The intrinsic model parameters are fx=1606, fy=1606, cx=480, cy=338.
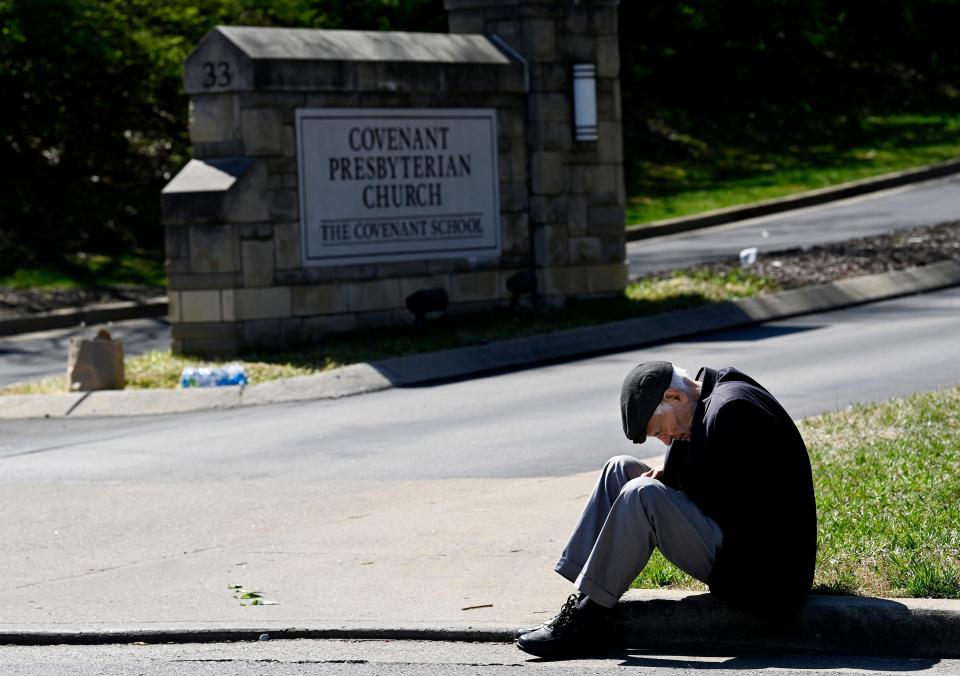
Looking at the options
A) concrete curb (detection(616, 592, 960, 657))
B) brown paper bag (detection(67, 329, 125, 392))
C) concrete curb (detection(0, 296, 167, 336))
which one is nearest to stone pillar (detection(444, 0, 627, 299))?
brown paper bag (detection(67, 329, 125, 392))

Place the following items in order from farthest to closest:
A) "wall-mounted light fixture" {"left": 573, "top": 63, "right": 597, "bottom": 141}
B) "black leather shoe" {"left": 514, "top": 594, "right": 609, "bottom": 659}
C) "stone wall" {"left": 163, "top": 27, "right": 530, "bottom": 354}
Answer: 1. "wall-mounted light fixture" {"left": 573, "top": 63, "right": 597, "bottom": 141}
2. "stone wall" {"left": 163, "top": 27, "right": 530, "bottom": 354}
3. "black leather shoe" {"left": 514, "top": 594, "right": 609, "bottom": 659}

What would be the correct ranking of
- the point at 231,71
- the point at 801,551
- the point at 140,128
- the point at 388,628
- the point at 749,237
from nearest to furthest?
the point at 801,551, the point at 388,628, the point at 231,71, the point at 749,237, the point at 140,128

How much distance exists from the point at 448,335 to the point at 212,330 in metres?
2.26

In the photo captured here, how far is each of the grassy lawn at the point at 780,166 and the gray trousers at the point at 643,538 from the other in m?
19.7

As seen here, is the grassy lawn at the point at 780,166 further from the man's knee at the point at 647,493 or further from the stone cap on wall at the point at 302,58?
the man's knee at the point at 647,493

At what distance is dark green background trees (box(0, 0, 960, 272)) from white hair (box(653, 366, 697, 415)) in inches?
709

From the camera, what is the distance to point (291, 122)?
50.6 feet

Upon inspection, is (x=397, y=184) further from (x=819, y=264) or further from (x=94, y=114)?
(x=94, y=114)

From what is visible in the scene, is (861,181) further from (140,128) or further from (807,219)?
(140,128)

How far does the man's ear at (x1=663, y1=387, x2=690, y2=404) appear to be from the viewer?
593 cm

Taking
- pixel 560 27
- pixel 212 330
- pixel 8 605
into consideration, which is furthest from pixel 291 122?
pixel 8 605

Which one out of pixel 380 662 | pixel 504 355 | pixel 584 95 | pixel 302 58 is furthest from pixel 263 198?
pixel 380 662

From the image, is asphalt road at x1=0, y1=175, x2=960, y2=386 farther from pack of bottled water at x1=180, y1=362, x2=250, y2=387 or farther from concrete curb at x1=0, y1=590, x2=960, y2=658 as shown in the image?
concrete curb at x1=0, y1=590, x2=960, y2=658

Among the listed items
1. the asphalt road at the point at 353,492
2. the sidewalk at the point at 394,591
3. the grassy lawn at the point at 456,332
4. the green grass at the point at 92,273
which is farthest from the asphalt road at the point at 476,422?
the green grass at the point at 92,273
